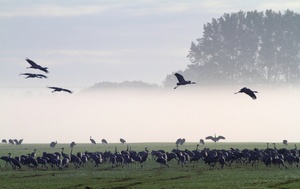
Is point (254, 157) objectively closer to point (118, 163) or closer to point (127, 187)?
point (118, 163)

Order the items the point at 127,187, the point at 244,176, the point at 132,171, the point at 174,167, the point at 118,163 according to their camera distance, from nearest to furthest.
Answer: the point at 127,187 → the point at 244,176 → the point at 132,171 → the point at 174,167 → the point at 118,163

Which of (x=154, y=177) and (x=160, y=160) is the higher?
(x=160, y=160)

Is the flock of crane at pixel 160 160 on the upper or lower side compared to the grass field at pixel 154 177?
upper

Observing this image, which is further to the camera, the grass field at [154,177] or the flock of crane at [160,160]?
the flock of crane at [160,160]

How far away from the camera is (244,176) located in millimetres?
56438

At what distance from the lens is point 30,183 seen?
177 ft

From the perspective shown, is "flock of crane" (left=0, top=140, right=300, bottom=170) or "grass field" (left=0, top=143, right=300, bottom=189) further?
"flock of crane" (left=0, top=140, right=300, bottom=170)

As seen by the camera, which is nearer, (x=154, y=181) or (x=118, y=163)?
(x=154, y=181)

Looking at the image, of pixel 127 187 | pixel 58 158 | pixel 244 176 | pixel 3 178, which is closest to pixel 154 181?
pixel 127 187

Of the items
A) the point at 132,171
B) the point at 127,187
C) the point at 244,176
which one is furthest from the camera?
the point at 132,171

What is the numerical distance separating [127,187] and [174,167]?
53.2ft

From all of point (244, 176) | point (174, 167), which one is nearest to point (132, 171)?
point (174, 167)

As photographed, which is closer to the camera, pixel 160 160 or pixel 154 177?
pixel 154 177

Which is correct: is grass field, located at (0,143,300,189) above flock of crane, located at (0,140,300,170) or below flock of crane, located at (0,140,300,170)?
below
